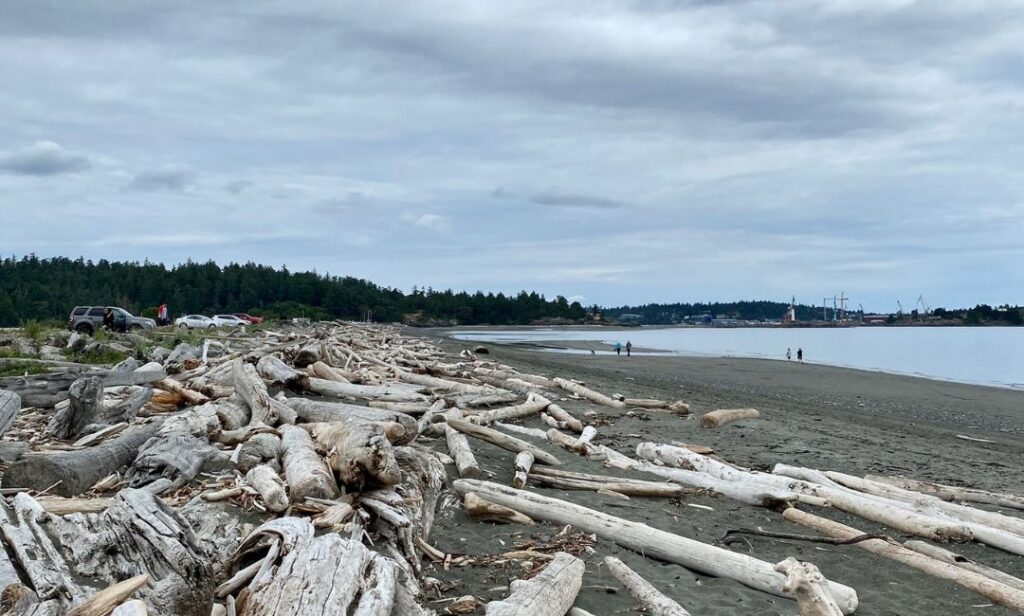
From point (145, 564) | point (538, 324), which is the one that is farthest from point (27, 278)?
point (145, 564)

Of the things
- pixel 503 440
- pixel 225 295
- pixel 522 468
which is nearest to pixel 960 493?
pixel 522 468

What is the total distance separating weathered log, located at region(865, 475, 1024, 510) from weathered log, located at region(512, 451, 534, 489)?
418 centimetres

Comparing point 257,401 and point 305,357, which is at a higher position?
point 305,357

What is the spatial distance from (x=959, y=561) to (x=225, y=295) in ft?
357

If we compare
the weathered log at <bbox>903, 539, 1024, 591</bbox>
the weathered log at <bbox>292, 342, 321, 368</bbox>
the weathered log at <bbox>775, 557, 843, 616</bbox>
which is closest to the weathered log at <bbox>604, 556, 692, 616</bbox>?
the weathered log at <bbox>775, 557, 843, 616</bbox>

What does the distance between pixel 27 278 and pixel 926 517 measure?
101434mm

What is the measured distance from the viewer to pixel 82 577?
397 centimetres

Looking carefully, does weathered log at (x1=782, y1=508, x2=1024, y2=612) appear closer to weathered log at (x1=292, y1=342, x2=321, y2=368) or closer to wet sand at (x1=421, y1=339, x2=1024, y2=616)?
wet sand at (x1=421, y1=339, x2=1024, y2=616)

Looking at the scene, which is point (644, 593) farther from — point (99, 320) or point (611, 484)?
point (99, 320)

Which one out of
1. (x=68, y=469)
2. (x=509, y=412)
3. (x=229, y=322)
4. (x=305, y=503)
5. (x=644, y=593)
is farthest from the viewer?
(x=229, y=322)

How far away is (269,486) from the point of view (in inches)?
220

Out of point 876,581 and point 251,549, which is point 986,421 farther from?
point 251,549

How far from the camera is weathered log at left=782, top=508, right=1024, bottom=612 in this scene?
5512mm

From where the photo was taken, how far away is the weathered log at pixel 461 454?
303 inches
